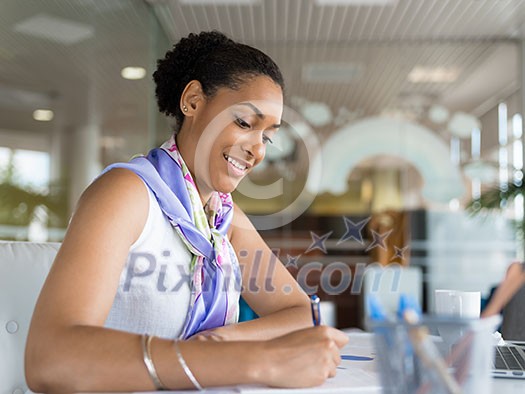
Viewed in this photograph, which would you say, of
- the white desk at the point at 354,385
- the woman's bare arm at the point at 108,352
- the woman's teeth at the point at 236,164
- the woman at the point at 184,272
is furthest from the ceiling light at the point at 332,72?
the woman's bare arm at the point at 108,352

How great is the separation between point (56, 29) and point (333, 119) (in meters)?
4.42

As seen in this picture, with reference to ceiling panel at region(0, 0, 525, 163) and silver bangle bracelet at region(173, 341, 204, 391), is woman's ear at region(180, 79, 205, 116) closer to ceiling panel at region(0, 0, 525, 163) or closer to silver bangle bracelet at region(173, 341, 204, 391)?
silver bangle bracelet at region(173, 341, 204, 391)

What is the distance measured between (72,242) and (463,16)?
5.28m

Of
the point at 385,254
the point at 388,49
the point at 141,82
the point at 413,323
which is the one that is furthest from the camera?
the point at 385,254

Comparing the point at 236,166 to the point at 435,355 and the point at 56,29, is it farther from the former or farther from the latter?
the point at 56,29

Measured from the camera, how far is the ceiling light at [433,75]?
6993 mm

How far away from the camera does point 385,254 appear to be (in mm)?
8109

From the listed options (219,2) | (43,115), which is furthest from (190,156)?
(219,2)

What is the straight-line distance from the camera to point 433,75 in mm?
7082

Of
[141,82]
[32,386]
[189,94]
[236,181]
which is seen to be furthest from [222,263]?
[141,82]

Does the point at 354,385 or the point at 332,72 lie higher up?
the point at 332,72

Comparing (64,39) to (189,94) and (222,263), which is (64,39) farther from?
(222,263)

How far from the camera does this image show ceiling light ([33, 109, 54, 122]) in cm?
351

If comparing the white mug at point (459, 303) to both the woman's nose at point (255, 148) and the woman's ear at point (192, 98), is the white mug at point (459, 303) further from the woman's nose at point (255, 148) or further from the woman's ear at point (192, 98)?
the woman's ear at point (192, 98)
